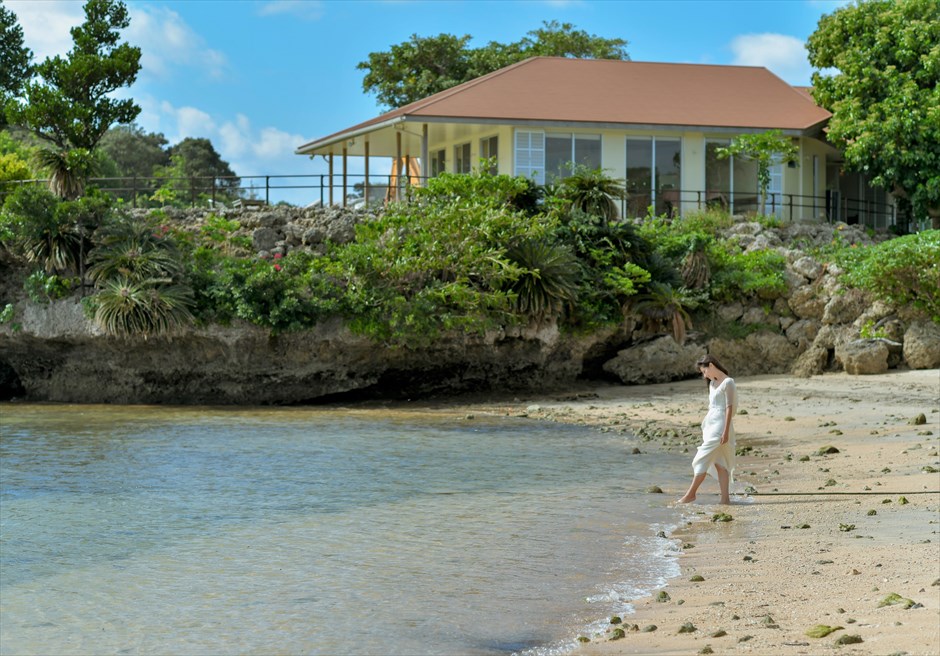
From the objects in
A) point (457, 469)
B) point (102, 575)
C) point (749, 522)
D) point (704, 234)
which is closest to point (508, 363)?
point (704, 234)

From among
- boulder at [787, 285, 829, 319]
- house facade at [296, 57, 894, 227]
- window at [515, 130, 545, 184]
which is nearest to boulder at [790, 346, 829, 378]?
boulder at [787, 285, 829, 319]

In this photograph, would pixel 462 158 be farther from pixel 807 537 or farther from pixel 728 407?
pixel 807 537

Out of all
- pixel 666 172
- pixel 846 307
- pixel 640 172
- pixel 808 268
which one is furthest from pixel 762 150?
pixel 846 307

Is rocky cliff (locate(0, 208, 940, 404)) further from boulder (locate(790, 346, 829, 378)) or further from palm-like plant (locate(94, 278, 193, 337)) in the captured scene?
→ palm-like plant (locate(94, 278, 193, 337))

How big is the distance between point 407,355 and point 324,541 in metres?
13.2

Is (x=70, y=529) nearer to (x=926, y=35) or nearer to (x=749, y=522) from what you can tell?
(x=749, y=522)

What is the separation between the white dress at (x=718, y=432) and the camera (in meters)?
10.1

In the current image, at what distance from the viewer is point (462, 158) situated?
3195 cm

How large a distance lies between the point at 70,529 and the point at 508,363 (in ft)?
46.0

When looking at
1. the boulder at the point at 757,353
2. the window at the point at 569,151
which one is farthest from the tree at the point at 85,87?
the boulder at the point at 757,353

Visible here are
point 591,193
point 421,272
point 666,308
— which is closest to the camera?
point 421,272

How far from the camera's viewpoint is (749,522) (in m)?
9.30

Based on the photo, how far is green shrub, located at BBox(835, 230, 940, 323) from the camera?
2172 cm

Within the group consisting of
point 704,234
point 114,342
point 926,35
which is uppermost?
point 926,35
